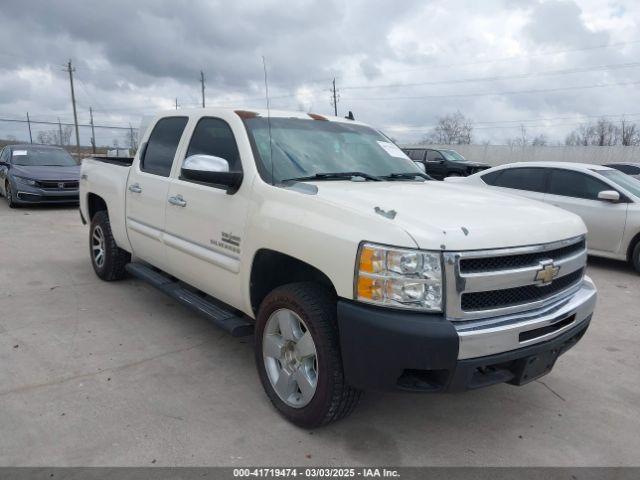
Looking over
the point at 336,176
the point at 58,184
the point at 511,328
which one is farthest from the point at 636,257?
the point at 58,184

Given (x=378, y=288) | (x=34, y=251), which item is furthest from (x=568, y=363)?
(x=34, y=251)

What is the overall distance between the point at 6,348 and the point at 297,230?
2705 millimetres

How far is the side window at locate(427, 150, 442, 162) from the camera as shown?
21.4 metres

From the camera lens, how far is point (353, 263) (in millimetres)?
2486

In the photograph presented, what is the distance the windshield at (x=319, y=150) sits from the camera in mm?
3455

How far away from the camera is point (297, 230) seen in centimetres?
283

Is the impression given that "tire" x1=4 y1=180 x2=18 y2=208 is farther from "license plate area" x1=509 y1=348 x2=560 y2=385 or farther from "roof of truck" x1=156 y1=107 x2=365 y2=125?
"license plate area" x1=509 y1=348 x2=560 y2=385

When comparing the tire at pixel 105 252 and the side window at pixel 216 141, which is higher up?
the side window at pixel 216 141

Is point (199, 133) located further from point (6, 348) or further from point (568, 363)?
point (568, 363)

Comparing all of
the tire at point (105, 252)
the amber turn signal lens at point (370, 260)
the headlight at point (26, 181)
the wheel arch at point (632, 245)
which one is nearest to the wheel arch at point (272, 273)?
the amber turn signal lens at point (370, 260)

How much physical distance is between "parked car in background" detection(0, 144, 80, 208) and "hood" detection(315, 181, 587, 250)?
34.7 feet

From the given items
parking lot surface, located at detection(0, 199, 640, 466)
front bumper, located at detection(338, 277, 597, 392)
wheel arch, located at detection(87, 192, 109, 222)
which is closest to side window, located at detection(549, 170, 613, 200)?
parking lot surface, located at detection(0, 199, 640, 466)

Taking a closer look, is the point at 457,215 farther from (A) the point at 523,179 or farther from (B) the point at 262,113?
(A) the point at 523,179

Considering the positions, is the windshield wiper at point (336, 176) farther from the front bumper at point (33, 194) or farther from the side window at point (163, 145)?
the front bumper at point (33, 194)
